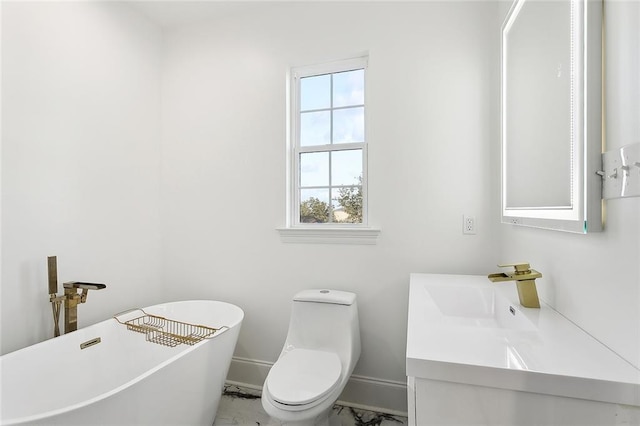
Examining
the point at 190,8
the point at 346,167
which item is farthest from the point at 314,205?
the point at 190,8

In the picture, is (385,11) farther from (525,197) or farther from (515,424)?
(515,424)

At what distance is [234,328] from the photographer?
1729 mm

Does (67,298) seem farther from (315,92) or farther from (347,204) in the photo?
(315,92)

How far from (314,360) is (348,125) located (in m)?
1.53

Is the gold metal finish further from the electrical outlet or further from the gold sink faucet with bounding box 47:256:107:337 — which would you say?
the electrical outlet

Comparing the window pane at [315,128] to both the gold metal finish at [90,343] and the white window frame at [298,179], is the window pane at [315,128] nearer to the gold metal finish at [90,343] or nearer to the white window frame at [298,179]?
the white window frame at [298,179]

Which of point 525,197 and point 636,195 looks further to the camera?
point 525,197

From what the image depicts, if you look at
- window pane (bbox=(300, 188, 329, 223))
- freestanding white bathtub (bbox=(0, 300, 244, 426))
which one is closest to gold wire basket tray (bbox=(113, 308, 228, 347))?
freestanding white bathtub (bbox=(0, 300, 244, 426))

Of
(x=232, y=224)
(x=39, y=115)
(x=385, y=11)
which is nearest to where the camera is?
(x=39, y=115)

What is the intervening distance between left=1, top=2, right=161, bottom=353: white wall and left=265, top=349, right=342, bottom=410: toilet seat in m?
1.37

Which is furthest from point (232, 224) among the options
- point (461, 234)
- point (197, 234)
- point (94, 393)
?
point (461, 234)

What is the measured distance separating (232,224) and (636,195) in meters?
2.13

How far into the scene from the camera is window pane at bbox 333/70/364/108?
2.10 meters

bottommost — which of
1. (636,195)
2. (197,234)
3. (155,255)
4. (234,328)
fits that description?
(234,328)
